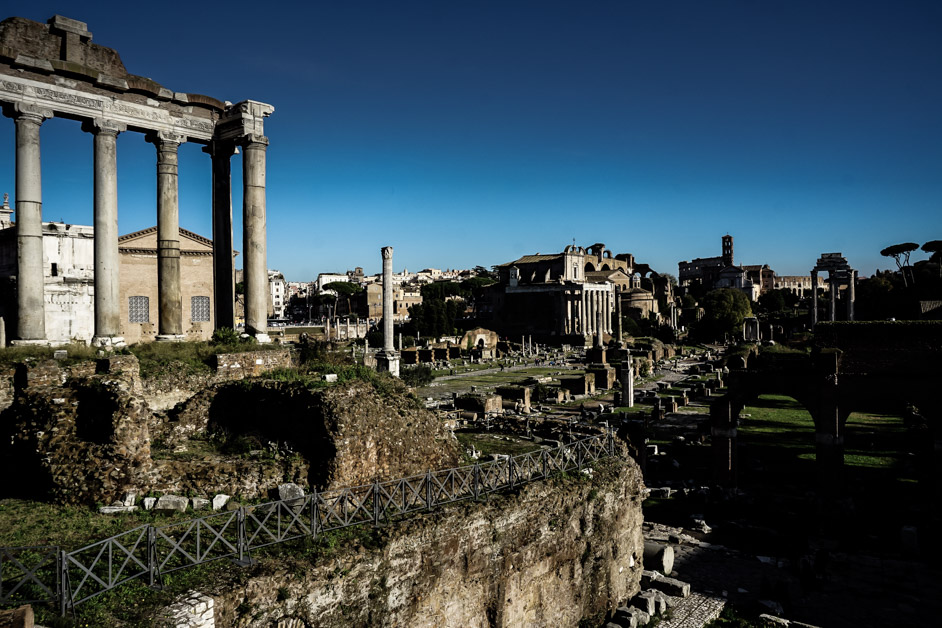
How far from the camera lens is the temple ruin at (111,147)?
512 inches

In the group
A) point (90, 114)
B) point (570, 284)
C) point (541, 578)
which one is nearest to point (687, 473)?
point (541, 578)

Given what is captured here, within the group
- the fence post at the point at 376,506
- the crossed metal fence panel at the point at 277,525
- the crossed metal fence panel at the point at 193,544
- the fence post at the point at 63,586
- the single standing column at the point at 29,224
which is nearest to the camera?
the fence post at the point at 63,586

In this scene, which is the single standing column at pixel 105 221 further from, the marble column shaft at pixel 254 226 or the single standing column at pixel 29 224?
the marble column shaft at pixel 254 226

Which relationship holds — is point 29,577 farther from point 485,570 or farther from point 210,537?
point 485,570

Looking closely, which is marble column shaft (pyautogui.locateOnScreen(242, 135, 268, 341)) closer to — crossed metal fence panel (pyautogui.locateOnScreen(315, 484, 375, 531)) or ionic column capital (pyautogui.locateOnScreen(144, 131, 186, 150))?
ionic column capital (pyautogui.locateOnScreen(144, 131, 186, 150))

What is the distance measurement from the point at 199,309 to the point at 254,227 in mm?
13137

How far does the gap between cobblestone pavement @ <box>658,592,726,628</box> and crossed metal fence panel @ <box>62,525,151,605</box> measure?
27.5 feet

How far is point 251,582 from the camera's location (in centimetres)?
647

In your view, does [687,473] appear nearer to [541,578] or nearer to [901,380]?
[901,380]

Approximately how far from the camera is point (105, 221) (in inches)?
554

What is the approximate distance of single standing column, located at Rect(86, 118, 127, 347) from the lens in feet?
45.8

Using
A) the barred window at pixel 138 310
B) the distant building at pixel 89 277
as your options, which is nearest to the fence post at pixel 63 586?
the distant building at pixel 89 277

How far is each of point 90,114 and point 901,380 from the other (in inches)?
830

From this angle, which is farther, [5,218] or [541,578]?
[5,218]
